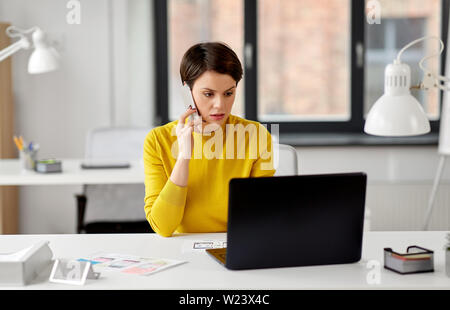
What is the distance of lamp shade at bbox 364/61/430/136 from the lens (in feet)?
5.56

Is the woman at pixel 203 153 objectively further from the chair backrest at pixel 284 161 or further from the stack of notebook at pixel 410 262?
the stack of notebook at pixel 410 262

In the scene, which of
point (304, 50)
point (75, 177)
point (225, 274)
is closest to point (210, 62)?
point (225, 274)

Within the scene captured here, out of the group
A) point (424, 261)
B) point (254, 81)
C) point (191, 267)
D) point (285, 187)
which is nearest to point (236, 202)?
point (285, 187)

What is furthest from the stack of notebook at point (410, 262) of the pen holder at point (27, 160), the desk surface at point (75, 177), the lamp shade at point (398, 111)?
the pen holder at point (27, 160)

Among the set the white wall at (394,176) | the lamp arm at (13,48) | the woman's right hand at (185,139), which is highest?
the lamp arm at (13,48)

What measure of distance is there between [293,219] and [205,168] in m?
0.56

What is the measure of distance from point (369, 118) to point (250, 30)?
2691mm

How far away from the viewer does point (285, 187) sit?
152 centimetres

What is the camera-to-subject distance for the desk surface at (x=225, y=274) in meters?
1.47

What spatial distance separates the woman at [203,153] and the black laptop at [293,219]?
1.23ft

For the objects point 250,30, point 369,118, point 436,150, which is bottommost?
point 436,150

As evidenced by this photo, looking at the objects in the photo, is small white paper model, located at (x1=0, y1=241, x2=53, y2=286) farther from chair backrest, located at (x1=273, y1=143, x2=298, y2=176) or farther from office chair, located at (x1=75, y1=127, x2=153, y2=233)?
office chair, located at (x1=75, y1=127, x2=153, y2=233)

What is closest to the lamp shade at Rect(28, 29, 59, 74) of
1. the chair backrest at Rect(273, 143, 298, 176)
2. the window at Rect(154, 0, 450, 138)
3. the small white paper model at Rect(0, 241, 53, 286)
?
the window at Rect(154, 0, 450, 138)

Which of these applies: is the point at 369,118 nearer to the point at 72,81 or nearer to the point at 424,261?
the point at 424,261
